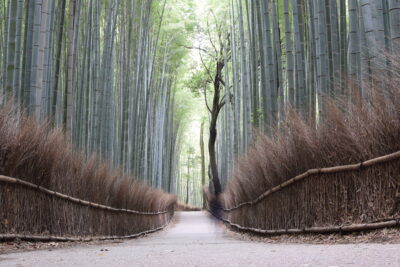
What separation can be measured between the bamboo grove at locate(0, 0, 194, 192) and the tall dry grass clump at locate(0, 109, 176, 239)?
0.89 ft

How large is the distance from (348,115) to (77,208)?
117 inches

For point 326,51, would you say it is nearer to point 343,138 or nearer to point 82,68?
point 343,138

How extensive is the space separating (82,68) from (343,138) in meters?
4.57

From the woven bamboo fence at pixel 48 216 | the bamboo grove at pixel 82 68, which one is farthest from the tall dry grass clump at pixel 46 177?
the bamboo grove at pixel 82 68

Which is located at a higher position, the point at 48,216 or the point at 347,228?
the point at 48,216

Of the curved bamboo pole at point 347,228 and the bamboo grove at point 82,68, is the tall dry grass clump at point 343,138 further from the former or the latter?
the bamboo grove at point 82,68

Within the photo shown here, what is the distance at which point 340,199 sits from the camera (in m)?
3.88

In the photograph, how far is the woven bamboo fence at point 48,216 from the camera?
12.3ft

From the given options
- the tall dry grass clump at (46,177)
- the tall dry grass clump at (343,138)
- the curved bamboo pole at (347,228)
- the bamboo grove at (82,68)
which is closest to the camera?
the curved bamboo pole at (347,228)

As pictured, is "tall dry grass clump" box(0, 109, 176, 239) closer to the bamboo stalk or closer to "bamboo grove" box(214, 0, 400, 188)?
the bamboo stalk

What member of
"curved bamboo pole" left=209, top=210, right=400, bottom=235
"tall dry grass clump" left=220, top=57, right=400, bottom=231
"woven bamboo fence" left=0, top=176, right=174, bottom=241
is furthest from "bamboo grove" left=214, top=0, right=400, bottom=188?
"woven bamboo fence" left=0, top=176, right=174, bottom=241

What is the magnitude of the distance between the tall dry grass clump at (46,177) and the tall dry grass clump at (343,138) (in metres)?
2.00

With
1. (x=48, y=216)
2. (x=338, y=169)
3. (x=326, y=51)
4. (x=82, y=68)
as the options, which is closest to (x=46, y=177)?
(x=48, y=216)

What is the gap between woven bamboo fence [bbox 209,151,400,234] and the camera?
3297mm
